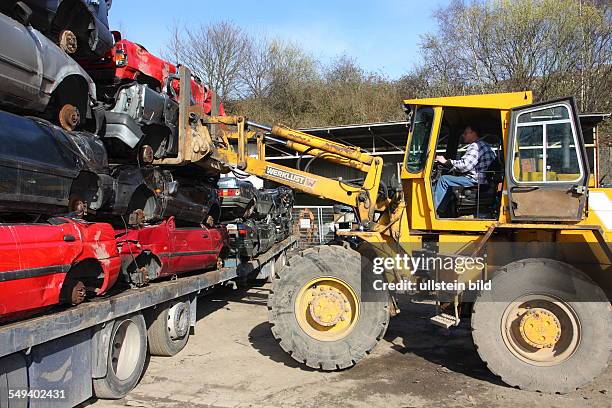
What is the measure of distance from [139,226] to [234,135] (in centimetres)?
159

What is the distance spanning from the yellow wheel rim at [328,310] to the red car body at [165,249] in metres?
1.62

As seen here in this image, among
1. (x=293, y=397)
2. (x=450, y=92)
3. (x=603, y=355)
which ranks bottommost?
(x=293, y=397)

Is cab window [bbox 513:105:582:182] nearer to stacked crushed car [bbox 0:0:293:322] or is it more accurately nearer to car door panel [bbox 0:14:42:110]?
stacked crushed car [bbox 0:0:293:322]

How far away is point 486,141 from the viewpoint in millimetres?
5637

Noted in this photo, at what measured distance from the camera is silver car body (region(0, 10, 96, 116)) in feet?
13.0

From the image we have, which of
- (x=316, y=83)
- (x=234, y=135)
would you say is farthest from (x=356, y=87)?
(x=234, y=135)

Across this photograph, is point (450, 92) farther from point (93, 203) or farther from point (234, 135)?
point (93, 203)

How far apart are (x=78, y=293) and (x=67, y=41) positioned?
8.06ft

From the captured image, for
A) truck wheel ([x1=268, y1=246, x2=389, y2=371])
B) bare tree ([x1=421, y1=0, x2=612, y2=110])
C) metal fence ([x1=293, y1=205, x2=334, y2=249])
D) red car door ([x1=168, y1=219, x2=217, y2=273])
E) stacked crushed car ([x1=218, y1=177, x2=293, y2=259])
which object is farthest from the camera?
bare tree ([x1=421, y1=0, x2=612, y2=110])

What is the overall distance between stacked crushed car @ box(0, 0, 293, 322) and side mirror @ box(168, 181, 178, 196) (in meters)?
0.01

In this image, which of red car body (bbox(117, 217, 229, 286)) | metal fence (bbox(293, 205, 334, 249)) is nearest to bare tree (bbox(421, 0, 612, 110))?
metal fence (bbox(293, 205, 334, 249))

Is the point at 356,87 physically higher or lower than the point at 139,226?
higher

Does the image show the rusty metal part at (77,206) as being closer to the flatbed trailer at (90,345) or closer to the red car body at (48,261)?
the red car body at (48,261)

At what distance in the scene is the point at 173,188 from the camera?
20.0ft
